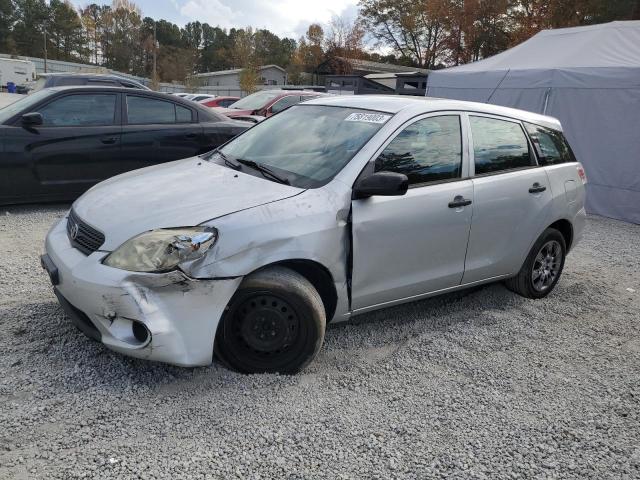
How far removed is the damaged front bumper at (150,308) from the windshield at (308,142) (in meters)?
0.96

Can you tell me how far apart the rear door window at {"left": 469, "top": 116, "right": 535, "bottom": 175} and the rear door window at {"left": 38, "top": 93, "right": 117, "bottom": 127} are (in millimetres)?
4607

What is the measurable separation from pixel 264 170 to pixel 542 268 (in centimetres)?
272

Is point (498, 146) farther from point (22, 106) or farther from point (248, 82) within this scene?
point (248, 82)

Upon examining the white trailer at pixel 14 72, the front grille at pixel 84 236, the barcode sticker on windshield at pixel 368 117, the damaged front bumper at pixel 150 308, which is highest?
the white trailer at pixel 14 72

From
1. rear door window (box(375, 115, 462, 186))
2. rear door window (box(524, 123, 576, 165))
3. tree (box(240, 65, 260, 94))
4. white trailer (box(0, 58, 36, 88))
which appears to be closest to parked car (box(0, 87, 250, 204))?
rear door window (box(375, 115, 462, 186))

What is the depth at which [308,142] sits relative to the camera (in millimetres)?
3756

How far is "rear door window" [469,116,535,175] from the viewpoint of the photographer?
4.03m

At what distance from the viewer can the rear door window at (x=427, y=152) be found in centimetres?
354

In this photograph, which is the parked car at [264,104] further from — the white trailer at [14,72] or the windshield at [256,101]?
the white trailer at [14,72]

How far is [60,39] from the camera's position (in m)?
79.8

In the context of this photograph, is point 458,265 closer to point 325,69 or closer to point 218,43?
point 325,69

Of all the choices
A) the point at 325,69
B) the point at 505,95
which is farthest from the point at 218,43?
the point at 505,95

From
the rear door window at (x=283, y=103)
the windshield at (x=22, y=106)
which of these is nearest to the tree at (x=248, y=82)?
the rear door window at (x=283, y=103)

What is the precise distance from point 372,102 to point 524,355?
210 cm
